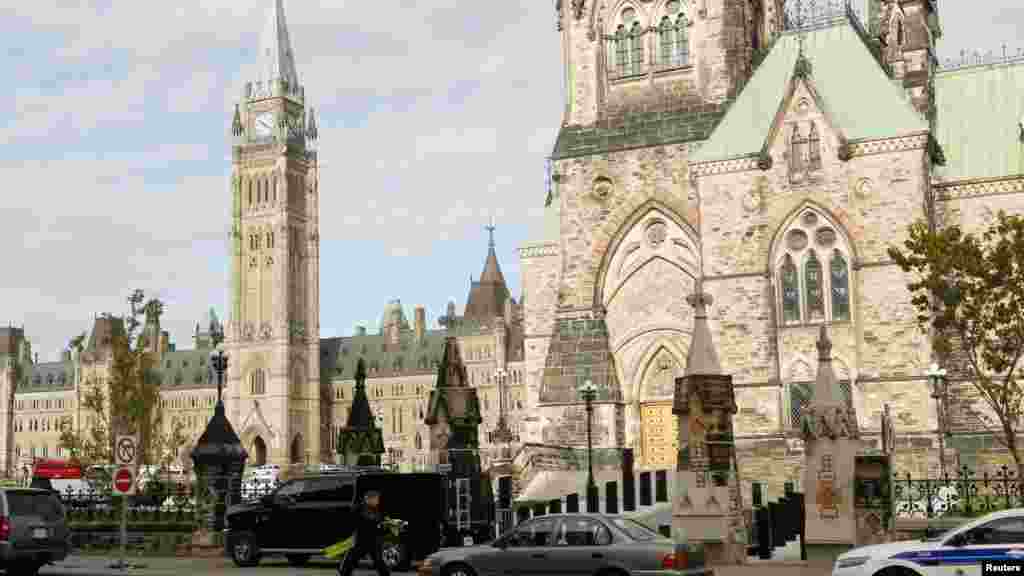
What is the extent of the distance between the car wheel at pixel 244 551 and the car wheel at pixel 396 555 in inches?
112

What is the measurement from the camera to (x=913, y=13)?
47.5m

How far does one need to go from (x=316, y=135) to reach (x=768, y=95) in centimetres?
11920

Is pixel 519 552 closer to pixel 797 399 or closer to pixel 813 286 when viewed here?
pixel 797 399

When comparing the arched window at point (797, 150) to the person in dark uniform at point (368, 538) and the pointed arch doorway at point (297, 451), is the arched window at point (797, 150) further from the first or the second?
the pointed arch doorway at point (297, 451)

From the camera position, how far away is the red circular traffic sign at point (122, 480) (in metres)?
23.7


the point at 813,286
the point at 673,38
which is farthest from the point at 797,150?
the point at 673,38

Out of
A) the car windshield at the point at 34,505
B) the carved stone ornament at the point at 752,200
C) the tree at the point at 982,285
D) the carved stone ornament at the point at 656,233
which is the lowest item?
the car windshield at the point at 34,505

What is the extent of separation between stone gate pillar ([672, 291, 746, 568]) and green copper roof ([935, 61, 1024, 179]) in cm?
2256

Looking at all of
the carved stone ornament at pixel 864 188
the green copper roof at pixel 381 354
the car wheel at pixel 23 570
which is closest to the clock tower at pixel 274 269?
the green copper roof at pixel 381 354

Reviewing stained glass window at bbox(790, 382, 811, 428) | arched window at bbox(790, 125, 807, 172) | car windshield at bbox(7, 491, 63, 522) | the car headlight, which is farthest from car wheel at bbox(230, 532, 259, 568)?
arched window at bbox(790, 125, 807, 172)

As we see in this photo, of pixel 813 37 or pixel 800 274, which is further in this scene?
pixel 813 37

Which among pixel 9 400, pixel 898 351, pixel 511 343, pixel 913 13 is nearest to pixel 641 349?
pixel 898 351

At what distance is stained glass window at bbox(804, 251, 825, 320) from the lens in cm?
4078

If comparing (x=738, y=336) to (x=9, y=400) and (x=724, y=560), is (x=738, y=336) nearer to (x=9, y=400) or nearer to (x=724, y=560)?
(x=724, y=560)
